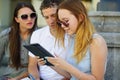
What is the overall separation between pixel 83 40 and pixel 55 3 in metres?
0.69

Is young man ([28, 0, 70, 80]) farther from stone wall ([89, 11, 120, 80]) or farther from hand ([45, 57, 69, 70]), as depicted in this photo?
stone wall ([89, 11, 120, 80])

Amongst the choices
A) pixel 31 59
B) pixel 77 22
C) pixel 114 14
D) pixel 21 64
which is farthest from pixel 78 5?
pixel 114 14

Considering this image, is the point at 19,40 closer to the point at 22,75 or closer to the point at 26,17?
the point at 26,17

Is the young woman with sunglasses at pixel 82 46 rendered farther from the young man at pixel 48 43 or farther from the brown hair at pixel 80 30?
the young man at pixel 48 43

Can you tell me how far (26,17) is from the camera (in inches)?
198

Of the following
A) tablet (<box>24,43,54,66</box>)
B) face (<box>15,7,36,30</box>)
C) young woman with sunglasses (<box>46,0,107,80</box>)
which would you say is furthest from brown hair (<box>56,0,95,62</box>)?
face (<box>15,7,36,30</box>)

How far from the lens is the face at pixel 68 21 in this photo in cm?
409

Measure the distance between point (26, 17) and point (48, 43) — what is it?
0.57 metres

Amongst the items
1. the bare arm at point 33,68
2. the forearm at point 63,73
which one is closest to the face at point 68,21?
the forearm at point 63,73

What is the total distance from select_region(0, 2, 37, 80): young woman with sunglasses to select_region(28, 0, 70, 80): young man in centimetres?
32

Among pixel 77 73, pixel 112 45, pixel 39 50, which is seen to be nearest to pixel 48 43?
pixel 39 50

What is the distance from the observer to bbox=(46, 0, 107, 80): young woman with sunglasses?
4.03 m

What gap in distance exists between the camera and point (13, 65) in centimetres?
511

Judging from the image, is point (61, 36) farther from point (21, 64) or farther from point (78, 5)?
point (21, 64)
